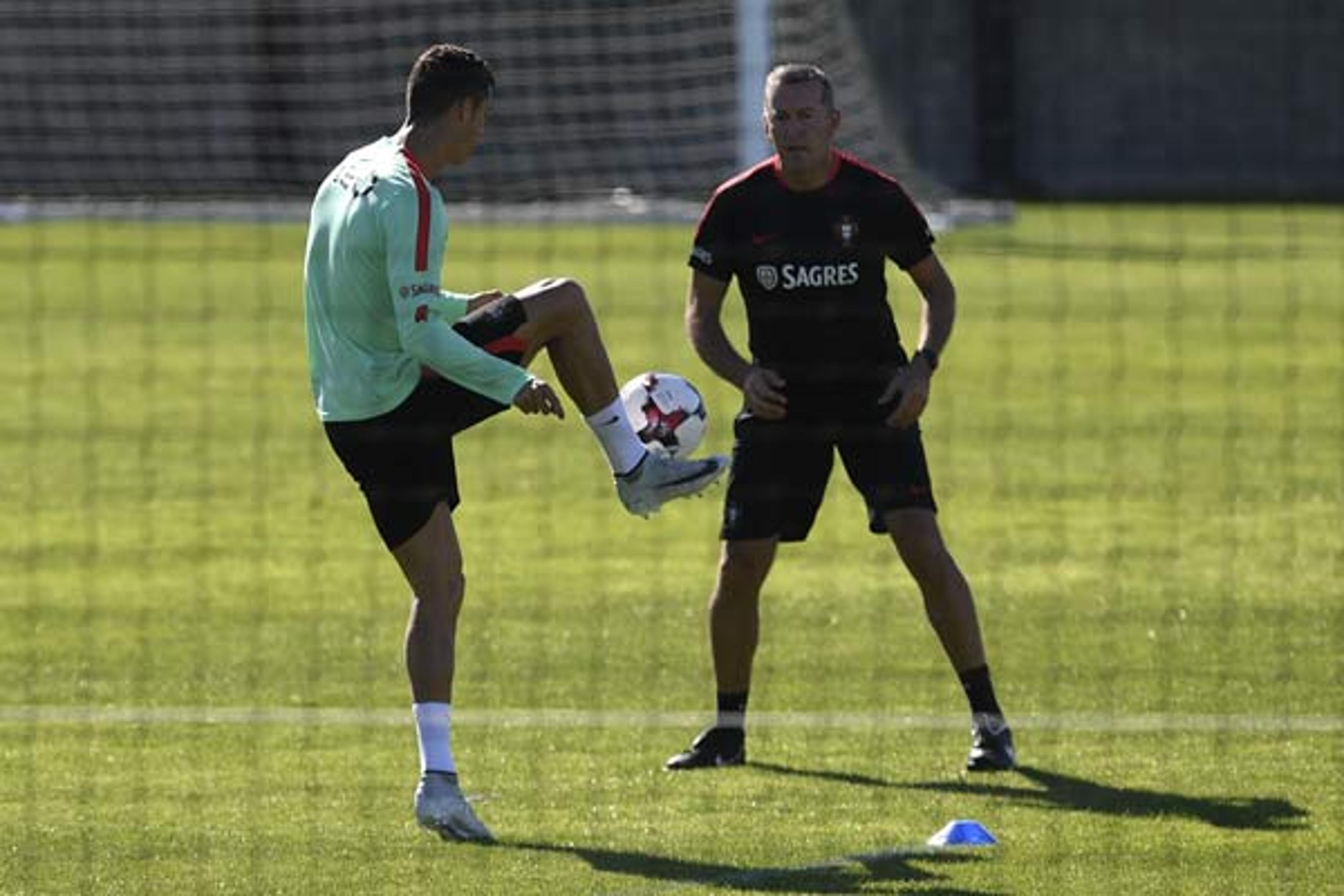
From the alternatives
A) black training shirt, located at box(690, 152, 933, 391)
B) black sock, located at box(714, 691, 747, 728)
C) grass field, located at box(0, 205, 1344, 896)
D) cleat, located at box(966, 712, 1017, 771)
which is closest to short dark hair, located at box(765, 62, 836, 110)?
black training shirt, located at box(690, 152, 933, 391)

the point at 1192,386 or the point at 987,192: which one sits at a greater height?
the point at 987,192

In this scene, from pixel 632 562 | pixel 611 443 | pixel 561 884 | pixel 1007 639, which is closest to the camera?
pixel 561 884

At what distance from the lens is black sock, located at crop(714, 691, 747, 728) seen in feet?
33.1

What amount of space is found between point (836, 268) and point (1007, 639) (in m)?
2.86

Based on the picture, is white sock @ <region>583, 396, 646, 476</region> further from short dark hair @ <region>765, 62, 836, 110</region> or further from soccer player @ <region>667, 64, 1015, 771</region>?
short dark hair @ <region>765, 62, 836, 110</region>

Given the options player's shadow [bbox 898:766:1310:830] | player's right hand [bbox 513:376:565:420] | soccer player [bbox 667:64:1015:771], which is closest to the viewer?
player's right hand [bbox 513:376:565:420]

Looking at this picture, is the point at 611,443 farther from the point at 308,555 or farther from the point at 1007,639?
the point at 308,555

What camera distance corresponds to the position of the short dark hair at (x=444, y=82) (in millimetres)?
8875

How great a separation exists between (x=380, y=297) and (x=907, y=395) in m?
1.95

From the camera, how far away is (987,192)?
39.9 meters

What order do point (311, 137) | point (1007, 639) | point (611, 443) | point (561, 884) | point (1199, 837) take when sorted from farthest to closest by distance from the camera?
point (311, 137) < point (1007, 639) < point (611, 443) < point (1199, 837) < point (561, 884)

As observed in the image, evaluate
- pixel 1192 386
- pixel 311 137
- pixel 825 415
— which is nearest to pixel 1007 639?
pixel 825 415

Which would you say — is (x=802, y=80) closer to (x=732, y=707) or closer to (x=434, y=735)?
(x=732, y=707)

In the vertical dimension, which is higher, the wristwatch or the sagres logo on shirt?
the sagres logo on shirt
